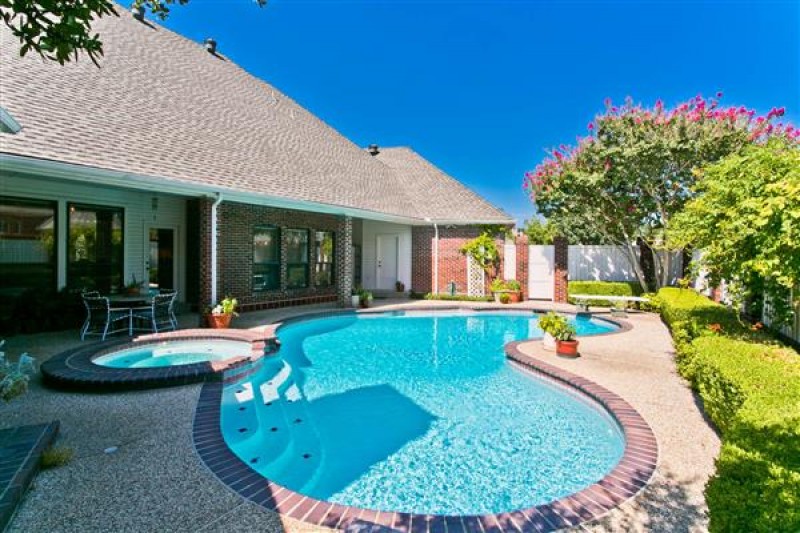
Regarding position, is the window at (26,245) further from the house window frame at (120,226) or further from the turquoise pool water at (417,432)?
the turquoise pool water at (417,432)

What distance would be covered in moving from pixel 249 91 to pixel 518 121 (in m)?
15.2

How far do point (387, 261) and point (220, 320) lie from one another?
10819mm

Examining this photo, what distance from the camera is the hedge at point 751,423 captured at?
2037 mm

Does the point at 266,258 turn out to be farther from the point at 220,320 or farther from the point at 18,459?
the point at 18,459

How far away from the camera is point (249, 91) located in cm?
1683

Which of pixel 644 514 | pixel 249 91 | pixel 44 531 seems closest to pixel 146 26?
pixel 249 91

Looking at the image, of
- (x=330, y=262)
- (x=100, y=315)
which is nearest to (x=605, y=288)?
(x=330, y=262)

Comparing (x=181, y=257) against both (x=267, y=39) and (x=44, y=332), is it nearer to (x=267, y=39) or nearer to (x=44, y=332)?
(x=44, y=332)

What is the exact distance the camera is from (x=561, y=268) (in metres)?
17.6

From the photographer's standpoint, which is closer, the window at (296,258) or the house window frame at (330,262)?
the window at (296,258)

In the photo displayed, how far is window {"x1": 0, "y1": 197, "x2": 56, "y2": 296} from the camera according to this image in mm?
9164

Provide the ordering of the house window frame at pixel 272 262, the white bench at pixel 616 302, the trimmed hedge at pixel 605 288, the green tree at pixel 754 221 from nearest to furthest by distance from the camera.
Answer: the green tree at pixel 754 221
the house window frame at pixel 272 262
the white bench at pixel 616 302
the trimmed hedge at pixel 605 288

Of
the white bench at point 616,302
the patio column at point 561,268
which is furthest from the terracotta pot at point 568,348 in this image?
the patio column at point 561,268

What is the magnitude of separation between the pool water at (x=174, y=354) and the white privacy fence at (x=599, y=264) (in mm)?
14159
